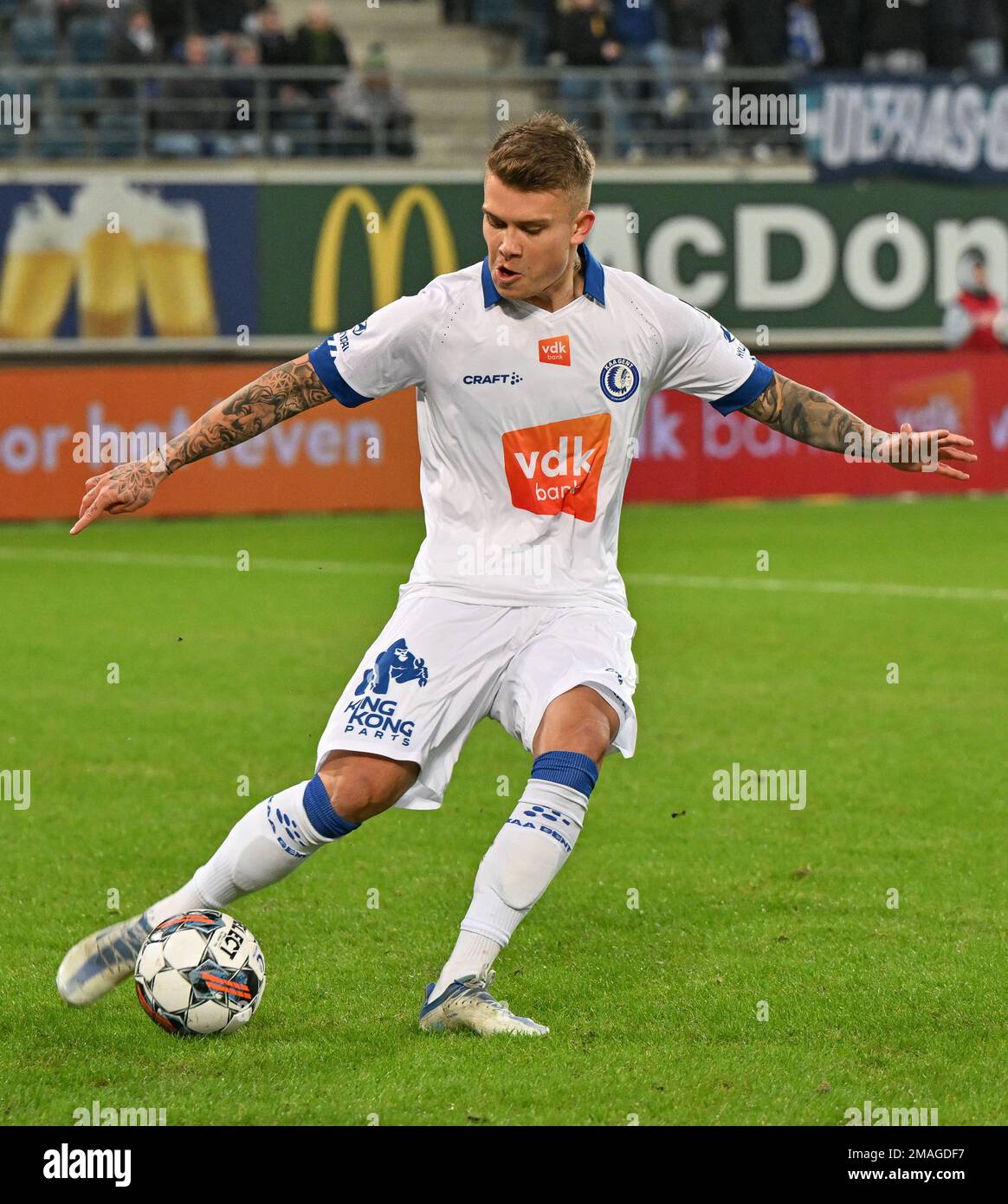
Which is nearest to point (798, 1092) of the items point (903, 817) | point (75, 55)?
point (903, 817)

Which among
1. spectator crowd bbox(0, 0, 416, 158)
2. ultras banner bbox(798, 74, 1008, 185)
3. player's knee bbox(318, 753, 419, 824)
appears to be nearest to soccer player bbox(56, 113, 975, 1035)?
player's knee bbox(318, 753, 419, 824)

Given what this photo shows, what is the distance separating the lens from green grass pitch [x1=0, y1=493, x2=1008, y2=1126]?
4359 millimetres

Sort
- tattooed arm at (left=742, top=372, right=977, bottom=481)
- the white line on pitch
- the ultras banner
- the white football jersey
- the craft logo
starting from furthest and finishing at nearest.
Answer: the ultras banner, the craft logo, the white line on pitch, tattooed arm at (left=742, top=372, right=977, bottom=481), the white football jersey

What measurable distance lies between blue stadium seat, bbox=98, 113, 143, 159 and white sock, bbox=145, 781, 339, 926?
1732 centimetres

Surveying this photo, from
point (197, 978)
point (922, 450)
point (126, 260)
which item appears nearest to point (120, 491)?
point (197, 978)

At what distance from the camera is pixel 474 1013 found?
184 inches

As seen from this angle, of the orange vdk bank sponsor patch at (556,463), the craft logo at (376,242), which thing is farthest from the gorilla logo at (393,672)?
the craft logo at (376,242)

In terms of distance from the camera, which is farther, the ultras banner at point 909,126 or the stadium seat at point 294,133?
the ultras banner at point 909,126

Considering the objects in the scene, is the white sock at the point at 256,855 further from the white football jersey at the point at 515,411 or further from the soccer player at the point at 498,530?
the white football jersey at the point at 515,411

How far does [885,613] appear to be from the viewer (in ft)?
41.8

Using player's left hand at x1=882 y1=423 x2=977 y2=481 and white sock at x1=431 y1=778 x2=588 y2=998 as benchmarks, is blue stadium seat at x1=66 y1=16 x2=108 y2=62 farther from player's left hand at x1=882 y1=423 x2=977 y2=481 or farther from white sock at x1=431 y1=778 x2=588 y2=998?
white sock at x1=431 y1=778 x2=588 y2=998

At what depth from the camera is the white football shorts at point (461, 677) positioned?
15.5 feet

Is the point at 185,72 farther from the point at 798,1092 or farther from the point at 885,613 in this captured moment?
the point at 798,1092

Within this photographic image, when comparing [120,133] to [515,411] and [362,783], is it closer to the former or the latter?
[515,411]
